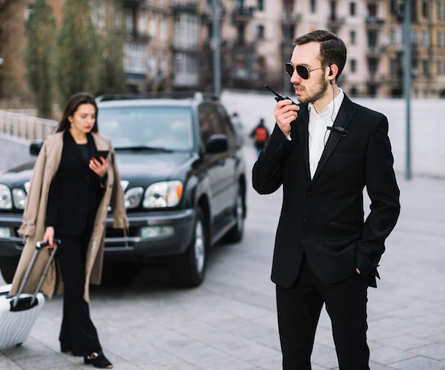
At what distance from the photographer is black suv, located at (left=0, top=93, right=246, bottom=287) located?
760 cm

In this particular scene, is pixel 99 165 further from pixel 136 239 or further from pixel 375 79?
pixel 375 79

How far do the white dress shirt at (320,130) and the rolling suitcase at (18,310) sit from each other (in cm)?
238

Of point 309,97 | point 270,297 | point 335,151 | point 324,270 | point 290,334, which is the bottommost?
point 270,297

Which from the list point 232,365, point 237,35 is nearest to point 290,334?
point 232,365

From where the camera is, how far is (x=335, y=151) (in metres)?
3.59

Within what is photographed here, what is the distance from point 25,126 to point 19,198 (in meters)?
21.8

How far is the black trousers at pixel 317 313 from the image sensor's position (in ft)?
11.8

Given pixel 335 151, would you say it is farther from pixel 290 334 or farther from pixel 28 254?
pixel 28 254

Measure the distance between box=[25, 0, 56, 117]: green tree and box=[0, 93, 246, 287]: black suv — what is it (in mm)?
24109

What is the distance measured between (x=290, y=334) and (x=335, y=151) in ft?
2.76

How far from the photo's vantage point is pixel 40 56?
34.1 meters

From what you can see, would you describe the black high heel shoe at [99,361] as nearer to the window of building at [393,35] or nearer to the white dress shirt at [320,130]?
the white dress shirt at [320,130]

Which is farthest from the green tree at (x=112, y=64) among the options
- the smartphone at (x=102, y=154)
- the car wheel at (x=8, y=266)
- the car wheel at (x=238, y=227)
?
the smartphone at (x=102, y=154)

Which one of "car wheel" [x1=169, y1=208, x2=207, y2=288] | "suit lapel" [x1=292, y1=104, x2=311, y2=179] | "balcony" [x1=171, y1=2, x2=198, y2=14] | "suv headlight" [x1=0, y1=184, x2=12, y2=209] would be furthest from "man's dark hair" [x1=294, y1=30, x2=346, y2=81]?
"balcony" [x1=171, y1=2, x2=198, y2=14]
